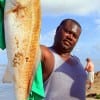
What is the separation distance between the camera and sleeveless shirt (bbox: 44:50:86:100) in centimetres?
409

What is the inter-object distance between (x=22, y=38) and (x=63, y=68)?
56 cm

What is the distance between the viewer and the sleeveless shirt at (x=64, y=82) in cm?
409

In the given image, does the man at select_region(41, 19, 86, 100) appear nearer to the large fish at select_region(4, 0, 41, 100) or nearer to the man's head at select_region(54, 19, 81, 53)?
the man's head at select_region(54, 19, 81, 53)

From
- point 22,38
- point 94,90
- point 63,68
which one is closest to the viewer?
point 22,38

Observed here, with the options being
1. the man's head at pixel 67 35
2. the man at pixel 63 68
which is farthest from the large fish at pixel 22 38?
the man's head at pixel 67 35

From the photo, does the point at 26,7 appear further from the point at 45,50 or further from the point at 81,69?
the point at 81,69

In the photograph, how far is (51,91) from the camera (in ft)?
13.5

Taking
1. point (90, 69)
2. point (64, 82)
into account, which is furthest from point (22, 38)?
point (90, 69)

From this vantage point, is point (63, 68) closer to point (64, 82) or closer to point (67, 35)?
point (64, 82)

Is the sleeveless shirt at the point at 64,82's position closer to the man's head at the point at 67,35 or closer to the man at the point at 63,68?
the man at the point at 63,68

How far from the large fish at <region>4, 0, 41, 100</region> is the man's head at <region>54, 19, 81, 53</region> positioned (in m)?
0.37

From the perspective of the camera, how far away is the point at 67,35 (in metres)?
4.14

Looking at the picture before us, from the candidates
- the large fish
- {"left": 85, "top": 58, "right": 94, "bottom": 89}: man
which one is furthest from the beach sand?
the large fish

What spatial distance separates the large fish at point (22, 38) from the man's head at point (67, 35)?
0.37 metres
